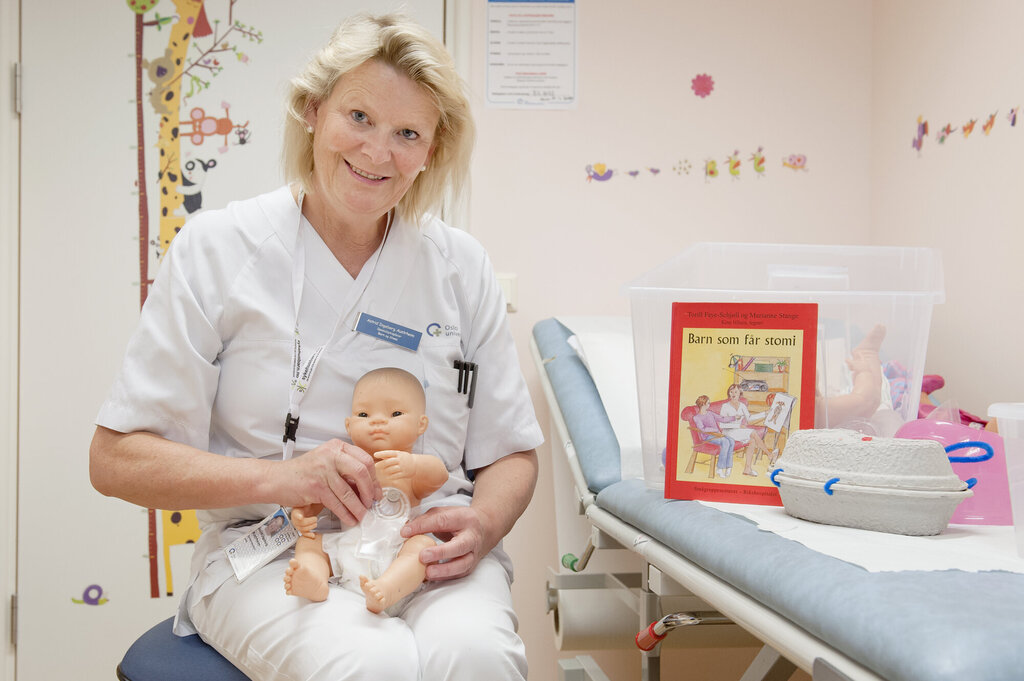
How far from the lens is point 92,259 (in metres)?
2.26

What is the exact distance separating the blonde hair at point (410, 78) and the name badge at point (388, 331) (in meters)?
0.24

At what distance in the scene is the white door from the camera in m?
2.24

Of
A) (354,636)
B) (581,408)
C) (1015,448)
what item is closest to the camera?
(1015,448)

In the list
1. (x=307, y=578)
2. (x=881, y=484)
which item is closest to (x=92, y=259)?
(x=307, y=578)

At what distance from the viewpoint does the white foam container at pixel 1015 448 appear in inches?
34.7

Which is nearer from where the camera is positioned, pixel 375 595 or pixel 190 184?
pixel 375 595

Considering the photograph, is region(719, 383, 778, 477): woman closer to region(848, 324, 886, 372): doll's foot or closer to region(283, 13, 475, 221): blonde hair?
region(848, 324, 886, 372): doll's foot

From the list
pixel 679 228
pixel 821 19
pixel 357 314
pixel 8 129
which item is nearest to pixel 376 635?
pixel 357 314

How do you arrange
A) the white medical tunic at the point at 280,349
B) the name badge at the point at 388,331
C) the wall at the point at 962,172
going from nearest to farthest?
the white medical tunic at the point at 280,349, the name badge at the point at 388,331, the wall at the point at 962,172

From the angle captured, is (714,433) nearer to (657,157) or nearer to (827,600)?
(827,600)

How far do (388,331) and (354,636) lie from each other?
0.52m

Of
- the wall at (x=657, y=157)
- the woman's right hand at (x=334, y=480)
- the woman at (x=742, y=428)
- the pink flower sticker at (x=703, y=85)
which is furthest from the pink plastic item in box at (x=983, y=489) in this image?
the pink flower sticker at (x=703, y=85)

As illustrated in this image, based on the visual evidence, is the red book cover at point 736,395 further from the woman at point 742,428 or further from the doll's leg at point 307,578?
the doll's leg at point 307,578

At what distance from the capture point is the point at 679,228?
7.84 feet
